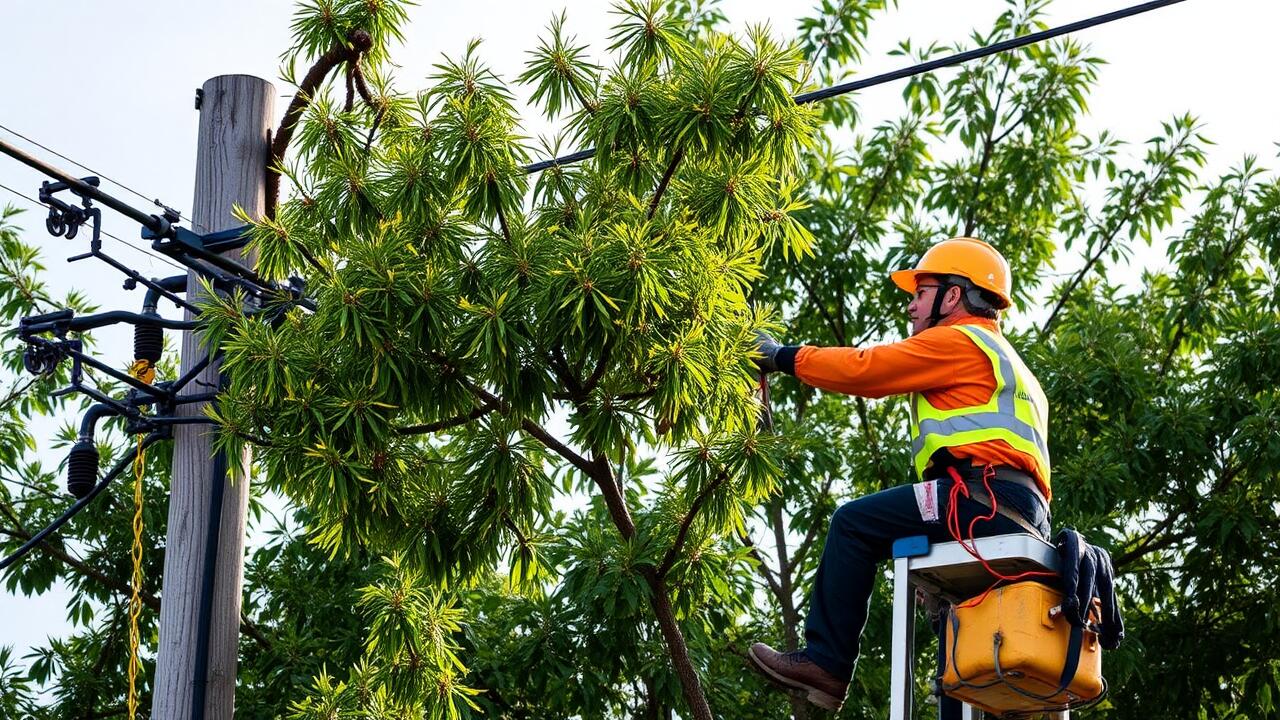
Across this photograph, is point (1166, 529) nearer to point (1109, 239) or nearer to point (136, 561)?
point (1109, 239)

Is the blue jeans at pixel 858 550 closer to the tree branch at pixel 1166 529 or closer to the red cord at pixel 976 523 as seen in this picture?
the red cord at pixel 976 523

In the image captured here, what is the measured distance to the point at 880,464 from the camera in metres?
12.5

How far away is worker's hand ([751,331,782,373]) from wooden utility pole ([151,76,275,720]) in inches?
84.2

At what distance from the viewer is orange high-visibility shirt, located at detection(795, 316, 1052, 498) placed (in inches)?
232

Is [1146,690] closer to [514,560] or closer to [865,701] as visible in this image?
[865,701]

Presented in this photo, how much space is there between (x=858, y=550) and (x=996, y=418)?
0.67 m

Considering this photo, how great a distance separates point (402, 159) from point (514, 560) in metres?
1.87

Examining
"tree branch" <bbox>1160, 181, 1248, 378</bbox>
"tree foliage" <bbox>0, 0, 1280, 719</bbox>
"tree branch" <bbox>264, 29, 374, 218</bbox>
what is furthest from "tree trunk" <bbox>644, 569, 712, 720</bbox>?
"tree branch" <bbox>1160, 181, 1248, 378</bbox>

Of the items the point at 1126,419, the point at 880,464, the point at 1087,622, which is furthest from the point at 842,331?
the point at 1087,622

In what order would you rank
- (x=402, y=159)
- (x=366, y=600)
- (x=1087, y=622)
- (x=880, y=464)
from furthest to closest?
1. (x=880, y=464)
2. (x=366, y=600)
3. (x=402, y=159)
4. (x=1087, y=622)

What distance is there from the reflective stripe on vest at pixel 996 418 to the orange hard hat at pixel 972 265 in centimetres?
35

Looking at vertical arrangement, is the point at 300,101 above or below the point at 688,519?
above

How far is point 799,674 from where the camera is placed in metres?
5.89

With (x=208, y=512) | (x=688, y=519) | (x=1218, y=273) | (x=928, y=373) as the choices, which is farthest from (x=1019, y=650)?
(x=1218, y=273)
